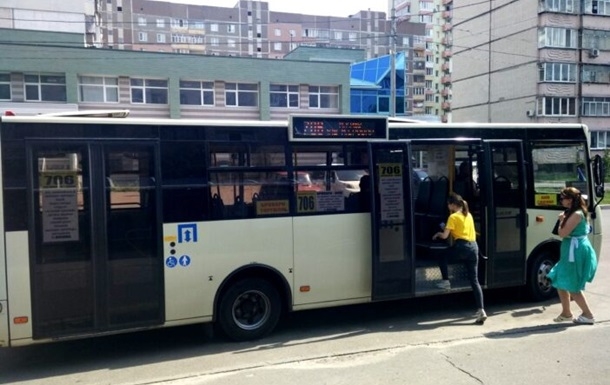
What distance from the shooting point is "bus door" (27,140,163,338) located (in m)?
5.25

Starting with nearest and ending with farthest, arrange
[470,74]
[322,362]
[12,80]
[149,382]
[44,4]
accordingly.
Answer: [149,382], [322,362], [12,80], [44,4], [470,74]

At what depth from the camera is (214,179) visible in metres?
5.94

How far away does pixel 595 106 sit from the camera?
50.8 metres

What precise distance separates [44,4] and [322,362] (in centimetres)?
5027

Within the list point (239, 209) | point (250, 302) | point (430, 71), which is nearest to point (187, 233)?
point (239, 209)

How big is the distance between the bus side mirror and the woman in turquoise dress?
1500mm

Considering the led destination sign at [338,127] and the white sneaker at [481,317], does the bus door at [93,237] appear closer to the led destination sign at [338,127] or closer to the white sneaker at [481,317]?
the led destination sign at [338,127]

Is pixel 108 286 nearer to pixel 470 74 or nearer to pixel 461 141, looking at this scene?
pixel 461 141

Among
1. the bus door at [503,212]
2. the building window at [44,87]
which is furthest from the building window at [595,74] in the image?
the bus door at [503,212]

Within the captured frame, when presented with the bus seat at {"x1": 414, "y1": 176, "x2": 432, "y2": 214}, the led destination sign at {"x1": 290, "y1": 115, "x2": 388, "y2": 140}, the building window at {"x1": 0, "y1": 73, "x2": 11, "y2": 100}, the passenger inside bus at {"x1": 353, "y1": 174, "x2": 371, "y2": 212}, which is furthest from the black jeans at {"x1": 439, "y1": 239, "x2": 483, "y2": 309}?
the building window at {"x1": 0, "y1": 73, "x2": 11, "y2": 100}

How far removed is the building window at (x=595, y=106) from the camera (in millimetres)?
50344

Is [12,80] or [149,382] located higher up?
[12,80]

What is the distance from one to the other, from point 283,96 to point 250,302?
1444 inches

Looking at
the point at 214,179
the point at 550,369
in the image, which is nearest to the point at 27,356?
the point at 214,179
